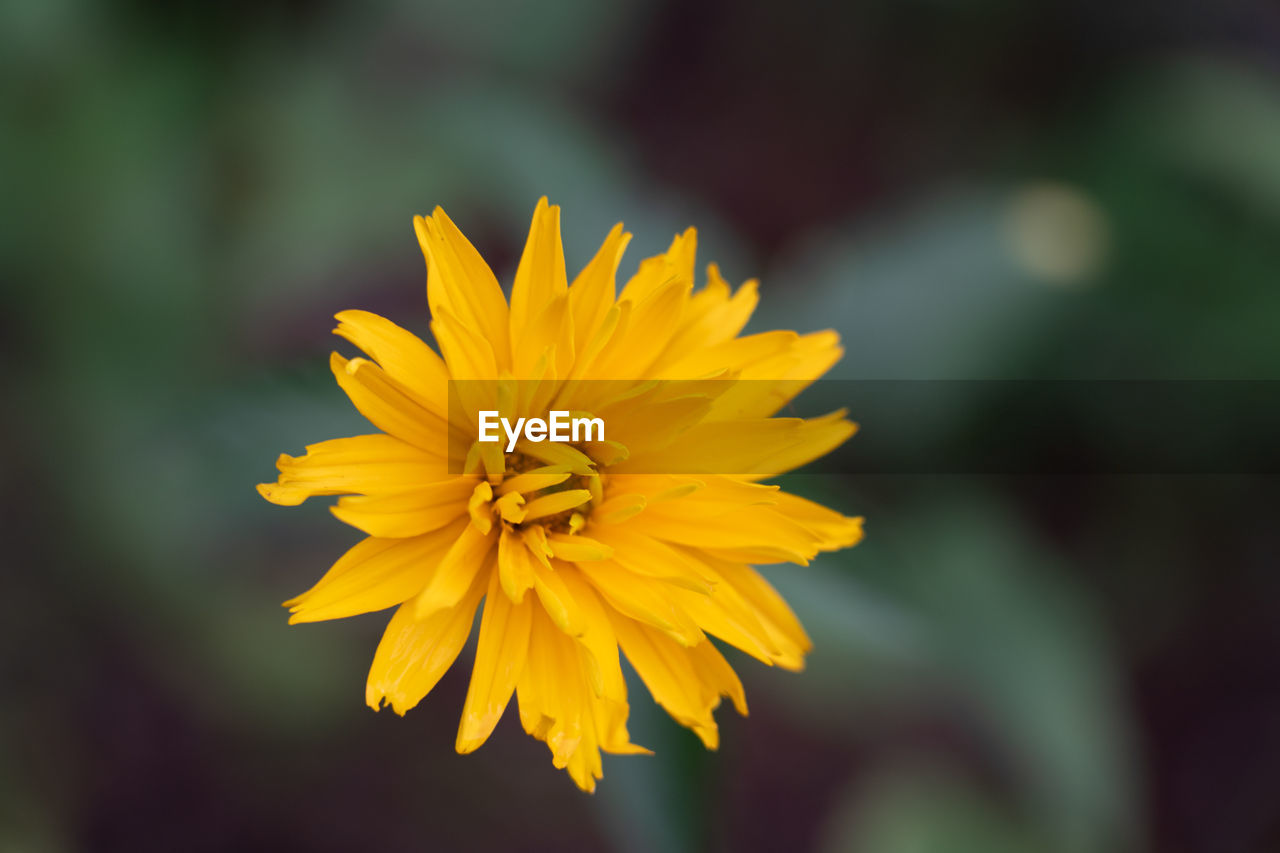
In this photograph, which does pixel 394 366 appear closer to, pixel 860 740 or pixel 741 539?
pixel 741 539

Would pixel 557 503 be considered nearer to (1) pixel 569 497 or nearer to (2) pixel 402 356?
(1) pixel 569 497

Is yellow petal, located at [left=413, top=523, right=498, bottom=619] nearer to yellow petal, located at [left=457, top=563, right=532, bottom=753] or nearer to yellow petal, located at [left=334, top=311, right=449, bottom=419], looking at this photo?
yellow petal, located at [left=457, top=563, right=532, bottom=753]

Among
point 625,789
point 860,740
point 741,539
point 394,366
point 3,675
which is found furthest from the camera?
point 860,740

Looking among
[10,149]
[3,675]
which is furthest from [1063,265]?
[3,675]

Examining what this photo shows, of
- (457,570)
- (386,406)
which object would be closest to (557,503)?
(457,570)

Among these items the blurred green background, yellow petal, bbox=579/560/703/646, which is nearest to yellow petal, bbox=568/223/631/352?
yellow petal, bbox=579/560/703/646
